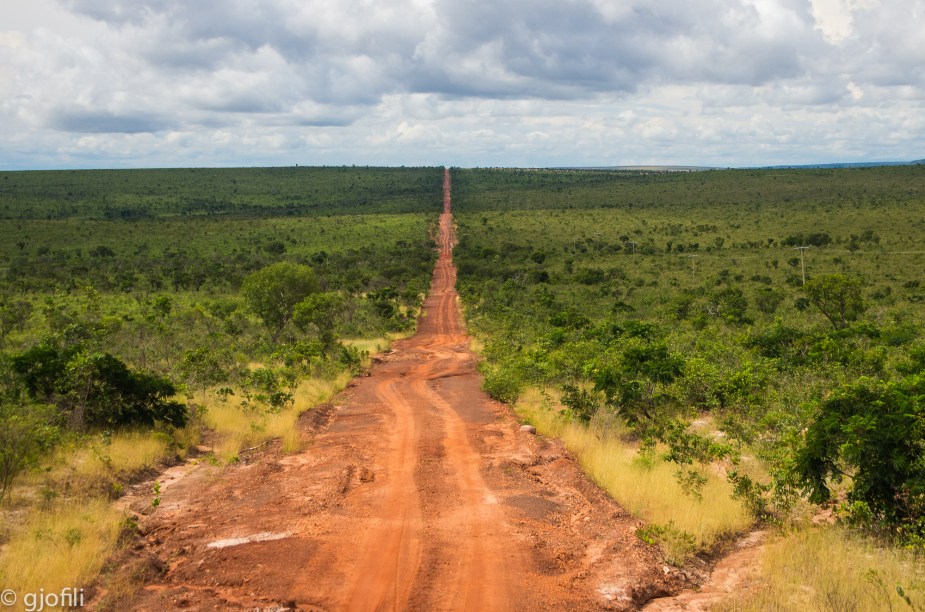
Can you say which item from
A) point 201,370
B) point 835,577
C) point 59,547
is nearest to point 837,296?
point 201,370

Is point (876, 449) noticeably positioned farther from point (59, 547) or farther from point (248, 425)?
point (248, 425)

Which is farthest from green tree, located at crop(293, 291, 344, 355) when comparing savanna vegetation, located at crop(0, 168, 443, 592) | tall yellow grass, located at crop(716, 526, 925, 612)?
tall yellow grass, located at crop(716, 526, 925, 612)

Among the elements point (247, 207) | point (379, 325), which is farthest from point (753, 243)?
point (247, 207)

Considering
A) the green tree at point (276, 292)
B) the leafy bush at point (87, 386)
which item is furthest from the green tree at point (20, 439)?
the green tree at point (276, 292)

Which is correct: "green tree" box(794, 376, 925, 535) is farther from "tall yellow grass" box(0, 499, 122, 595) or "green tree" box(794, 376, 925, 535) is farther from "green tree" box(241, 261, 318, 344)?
"green tree" box(241, 261, 318, 344)

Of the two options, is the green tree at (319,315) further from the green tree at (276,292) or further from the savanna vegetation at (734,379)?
the savanna vegetation at (734,379)
